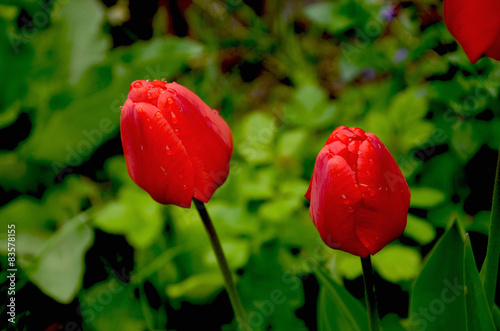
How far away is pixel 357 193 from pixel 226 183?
72 centimetres

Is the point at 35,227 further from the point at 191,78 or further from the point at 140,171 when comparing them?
the point at 140,171

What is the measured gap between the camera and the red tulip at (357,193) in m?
0.35

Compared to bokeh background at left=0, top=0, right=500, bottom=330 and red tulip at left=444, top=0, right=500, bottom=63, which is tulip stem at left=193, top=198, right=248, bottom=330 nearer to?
bokeh background at left=0, top=0, right=500, bottom=330

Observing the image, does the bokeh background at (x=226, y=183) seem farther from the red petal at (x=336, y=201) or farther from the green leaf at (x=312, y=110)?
the red petal at (x=336, y=201)

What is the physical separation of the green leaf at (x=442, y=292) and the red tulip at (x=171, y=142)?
27 cm

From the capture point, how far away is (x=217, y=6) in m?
1.92

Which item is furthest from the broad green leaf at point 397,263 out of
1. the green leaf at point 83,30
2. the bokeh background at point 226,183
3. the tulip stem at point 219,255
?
the green leaf at point 83,30

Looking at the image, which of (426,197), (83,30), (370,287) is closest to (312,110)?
(426,197)

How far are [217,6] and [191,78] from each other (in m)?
0.41

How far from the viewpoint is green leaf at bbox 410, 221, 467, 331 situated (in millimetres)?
504

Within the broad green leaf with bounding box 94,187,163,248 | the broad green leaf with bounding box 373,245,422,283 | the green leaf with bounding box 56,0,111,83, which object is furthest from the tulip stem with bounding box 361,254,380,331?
the green leaf with bounding box 56,0,111,83

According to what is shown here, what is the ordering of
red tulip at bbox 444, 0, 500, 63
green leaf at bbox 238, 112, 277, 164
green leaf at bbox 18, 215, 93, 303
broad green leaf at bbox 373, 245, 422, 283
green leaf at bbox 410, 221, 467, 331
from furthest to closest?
green leaf at bbox 238, 112, 277, 164 → green leaf at bbox 18, 215, 93, 303 → broad green leaf at bbox 373, 245, 422, 283 → green leaf at bbox 410, 221, 467, 331 → red tulip at bbox 444, 0, 500, 63

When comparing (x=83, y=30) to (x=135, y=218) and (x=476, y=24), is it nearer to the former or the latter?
(x=135, y=218)

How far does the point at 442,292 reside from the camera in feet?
1.69
